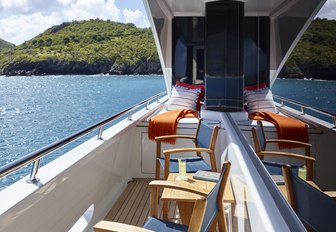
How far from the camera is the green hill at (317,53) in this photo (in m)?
0.91

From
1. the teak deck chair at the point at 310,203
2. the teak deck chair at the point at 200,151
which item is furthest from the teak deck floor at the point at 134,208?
the teak deck chair at the point at 310,203

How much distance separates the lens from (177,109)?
413 cm

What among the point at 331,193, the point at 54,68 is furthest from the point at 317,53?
the point at 54,68

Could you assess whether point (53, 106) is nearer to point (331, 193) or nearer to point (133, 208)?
point (133, 208)

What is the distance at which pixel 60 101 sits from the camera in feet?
115

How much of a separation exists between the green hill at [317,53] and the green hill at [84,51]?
11.6 m

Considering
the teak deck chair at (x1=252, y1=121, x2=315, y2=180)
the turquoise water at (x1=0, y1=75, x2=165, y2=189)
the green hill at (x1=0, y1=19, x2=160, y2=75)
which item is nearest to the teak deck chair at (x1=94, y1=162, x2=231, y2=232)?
the teak deck chair at (x1=252, y1=121, x2=315, y2=180)

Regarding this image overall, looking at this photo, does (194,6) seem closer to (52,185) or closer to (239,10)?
(239,10)

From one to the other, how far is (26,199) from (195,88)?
3.23 metres

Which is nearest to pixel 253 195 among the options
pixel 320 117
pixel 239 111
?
pixel 320 117

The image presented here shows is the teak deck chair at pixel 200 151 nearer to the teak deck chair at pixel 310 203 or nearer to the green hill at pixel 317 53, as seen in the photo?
the green hill at pixel 317 53

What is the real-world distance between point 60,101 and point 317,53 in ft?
118

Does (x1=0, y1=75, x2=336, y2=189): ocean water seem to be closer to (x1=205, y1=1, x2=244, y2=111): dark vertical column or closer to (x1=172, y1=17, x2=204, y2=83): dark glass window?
(x1=172, y1=17, x2=204, y2=83): dark glass window

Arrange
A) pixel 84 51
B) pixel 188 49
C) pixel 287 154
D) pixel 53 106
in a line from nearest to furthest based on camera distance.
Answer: pixel 287 154
pixel 188 49
pixel 84 51
pixel 53 106
